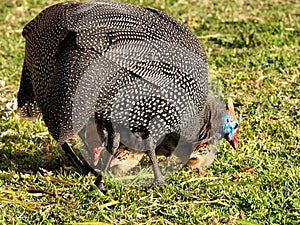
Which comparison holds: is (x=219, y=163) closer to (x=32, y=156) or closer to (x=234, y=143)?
(x=234, y=143)

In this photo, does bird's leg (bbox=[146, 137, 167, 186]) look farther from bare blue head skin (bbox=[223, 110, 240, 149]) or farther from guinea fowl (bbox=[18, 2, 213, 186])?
bare blue head skin (bbox=[223, 110, 240, 149])

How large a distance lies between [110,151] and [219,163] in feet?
2.35

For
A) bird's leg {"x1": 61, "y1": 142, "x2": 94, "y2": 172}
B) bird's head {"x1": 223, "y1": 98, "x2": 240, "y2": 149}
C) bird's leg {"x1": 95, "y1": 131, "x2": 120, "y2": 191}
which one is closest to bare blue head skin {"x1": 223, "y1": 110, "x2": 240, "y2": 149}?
bird's head {"x1": 223, "y1": 98, "x2": 240, "y2": 149}

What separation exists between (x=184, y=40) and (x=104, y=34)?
0.49 metres

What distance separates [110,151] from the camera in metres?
3.45

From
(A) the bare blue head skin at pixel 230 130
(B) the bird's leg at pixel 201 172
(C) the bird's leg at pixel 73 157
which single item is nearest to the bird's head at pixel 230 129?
(A) the bare blue head skin at pixel 230 130

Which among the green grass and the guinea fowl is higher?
the guinea fowl

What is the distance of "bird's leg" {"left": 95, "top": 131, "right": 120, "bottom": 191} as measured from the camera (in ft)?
11.1

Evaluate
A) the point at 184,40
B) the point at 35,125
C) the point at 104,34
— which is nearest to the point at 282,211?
the point at 184,40

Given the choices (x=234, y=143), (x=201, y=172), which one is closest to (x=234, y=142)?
(x=234, y=143)

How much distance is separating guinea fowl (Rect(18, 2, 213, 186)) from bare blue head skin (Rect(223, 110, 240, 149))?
34 centimetres

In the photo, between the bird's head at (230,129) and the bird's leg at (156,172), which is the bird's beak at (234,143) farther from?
the bird's leg at (156,172)

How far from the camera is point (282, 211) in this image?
3.25 m

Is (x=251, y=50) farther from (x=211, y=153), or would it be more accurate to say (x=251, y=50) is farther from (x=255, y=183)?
(x=255, y=183)
